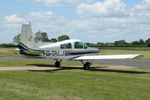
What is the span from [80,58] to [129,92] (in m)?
11.3

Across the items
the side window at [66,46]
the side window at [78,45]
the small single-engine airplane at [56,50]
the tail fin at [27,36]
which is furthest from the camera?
the side window at [78,45]

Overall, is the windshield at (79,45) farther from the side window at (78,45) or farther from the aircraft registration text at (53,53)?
the aircraft registration text at (53,53)

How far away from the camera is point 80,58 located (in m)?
21.6

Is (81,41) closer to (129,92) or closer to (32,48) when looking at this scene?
(32,48)

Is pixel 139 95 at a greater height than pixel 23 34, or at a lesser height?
lesser

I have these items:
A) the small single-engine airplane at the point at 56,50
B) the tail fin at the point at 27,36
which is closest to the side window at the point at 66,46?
the small single-engine airplane at the point at 56,50

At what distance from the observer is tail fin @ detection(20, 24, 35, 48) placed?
2088 cm

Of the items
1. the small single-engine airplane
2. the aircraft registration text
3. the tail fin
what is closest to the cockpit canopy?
the small single-engine airplane

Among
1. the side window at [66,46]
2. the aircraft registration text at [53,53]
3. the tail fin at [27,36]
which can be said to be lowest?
the aircraft registration text at [53,53]

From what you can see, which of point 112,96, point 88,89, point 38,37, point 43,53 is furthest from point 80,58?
point 38,37

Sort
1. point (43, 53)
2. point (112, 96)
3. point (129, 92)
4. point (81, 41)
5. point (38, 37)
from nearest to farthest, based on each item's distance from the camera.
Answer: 1. point (112, 96)
2. point (129, 92)
3. point (43, 53)
4. point (81, 41)
5. point (38, 37)

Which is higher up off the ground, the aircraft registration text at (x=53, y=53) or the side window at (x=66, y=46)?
the side window at (x=66, y=46)

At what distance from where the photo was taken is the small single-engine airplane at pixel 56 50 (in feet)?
67.0

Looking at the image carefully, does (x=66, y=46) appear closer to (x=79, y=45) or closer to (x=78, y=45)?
(x=78, y=45)
